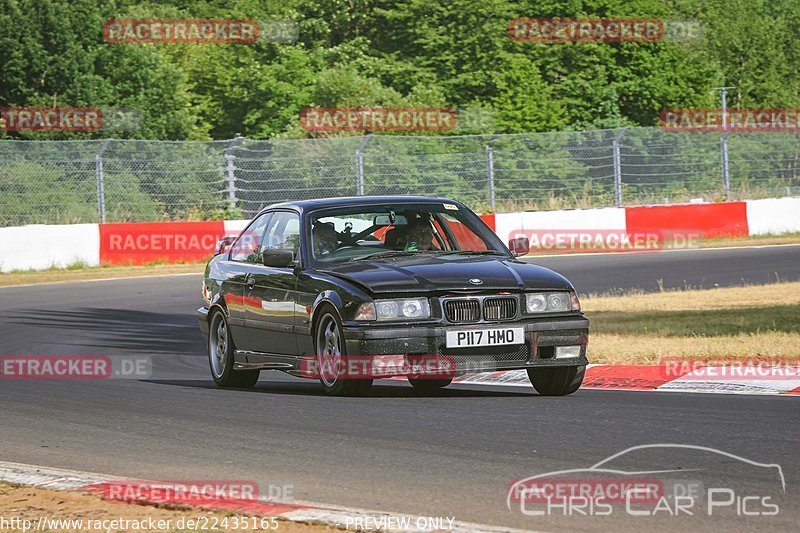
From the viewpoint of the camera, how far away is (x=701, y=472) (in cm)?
650

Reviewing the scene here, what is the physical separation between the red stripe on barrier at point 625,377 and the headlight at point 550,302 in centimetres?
132

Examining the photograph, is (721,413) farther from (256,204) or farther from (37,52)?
(37,52)

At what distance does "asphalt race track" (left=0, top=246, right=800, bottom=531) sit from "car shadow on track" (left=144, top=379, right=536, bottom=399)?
0.02 m

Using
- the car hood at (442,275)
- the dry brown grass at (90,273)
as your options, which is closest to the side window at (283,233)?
the car hood at (442,275)

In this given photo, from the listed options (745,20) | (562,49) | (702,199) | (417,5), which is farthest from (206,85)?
(745,20)

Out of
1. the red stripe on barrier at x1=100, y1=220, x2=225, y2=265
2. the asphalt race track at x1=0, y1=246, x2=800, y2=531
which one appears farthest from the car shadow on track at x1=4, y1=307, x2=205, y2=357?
the red stripe on barrier at x1=100, y1=220, x2=225, y2=265

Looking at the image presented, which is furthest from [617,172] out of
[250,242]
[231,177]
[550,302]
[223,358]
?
[550,302]

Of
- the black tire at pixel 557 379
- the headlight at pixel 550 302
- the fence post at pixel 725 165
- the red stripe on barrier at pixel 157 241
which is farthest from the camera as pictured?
the fence post at pixel 725 165

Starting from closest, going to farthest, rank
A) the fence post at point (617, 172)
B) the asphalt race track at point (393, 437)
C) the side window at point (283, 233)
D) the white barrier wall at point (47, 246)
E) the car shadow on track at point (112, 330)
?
the asphalt race track at point (393, 437), the side window at point (283, 233), the car shadow on track at point (112, 330), the white barrier wall at point (47, 246), the fence post at point (617, 172)

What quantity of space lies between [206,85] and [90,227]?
121 ft

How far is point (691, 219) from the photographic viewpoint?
103 ft

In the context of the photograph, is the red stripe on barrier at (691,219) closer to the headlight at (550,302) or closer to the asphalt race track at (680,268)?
the asphalt race track at (680,268)

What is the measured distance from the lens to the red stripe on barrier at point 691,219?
30828 millimetres

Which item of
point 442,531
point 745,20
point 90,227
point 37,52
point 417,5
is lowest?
point 442,531
